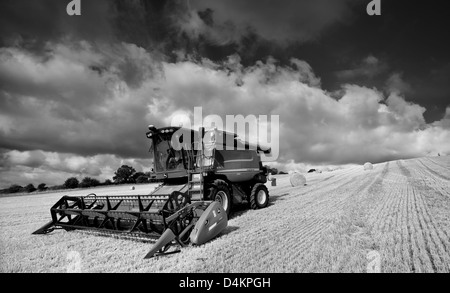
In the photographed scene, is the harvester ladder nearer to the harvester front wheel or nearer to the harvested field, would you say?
the harvester front wheel

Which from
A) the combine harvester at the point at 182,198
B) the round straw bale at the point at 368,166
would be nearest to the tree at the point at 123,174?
the round straw bale at the point at 368,166

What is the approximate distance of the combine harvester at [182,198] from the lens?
516cm

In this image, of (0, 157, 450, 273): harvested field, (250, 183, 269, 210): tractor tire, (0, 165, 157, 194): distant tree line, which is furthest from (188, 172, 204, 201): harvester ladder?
(0, 165, 157, 194): distant tree line

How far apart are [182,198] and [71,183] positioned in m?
53.8

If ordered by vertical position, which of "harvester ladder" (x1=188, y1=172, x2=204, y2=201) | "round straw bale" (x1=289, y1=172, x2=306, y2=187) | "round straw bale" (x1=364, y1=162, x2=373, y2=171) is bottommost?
"round straw bale" (x1=289, y1=172, x2=306, y2=187)

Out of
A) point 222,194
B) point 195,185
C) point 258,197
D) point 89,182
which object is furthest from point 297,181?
point 89,182

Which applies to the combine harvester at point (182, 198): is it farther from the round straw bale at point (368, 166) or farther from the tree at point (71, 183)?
the tree at point (71, 183)

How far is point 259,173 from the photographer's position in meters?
10.3

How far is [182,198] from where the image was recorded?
614 cm

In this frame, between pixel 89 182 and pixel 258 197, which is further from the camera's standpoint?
pixel 89 182

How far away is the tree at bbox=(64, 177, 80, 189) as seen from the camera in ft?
161

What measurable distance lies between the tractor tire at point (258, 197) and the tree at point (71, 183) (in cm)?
4924

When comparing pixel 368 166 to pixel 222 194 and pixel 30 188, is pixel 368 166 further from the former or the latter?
pixel 30 188
